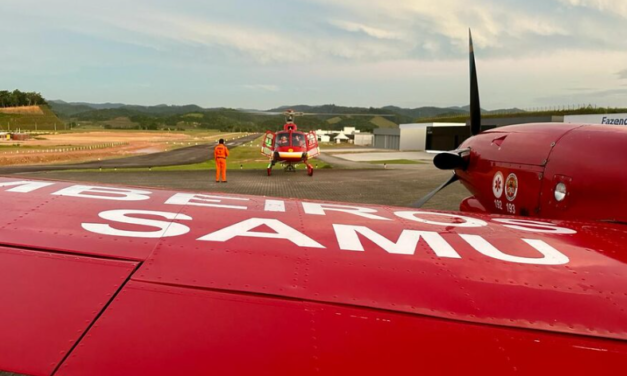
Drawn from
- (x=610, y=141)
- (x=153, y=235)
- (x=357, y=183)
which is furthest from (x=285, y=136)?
(x=153, y=235)

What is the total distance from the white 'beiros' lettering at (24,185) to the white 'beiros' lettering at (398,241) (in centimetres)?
288

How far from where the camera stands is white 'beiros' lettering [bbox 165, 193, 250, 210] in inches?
146

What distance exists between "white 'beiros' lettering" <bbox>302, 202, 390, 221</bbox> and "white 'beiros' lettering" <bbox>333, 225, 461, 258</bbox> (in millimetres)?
461

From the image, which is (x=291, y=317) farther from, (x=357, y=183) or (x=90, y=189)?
(x=357, y=183)

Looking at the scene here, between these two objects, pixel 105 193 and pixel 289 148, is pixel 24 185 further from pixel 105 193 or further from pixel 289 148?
pixel 289 148

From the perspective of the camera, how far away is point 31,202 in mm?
3377

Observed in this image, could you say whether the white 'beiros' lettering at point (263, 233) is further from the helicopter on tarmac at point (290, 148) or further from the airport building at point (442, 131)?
the airport building at point (442, 131)

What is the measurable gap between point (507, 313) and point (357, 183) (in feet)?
61.6

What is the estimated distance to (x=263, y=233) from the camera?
3.04 meters

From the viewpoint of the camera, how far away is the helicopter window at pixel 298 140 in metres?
24.3

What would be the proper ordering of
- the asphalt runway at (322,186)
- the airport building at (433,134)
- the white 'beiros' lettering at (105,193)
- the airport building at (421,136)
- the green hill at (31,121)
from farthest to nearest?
1. the green hill at (31,121)
2. the airport building at (421,136)
3. the airport building at (433,134)
4. the asphalt runway at (322,186)
5. the white 'beiros' lettering at (105,193)

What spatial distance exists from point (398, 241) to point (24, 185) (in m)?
3.56

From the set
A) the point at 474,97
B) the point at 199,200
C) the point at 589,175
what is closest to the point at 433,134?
the point at 474,97

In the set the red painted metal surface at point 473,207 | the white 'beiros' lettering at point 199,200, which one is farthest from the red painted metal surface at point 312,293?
the red painted metal surface at point 473,207
